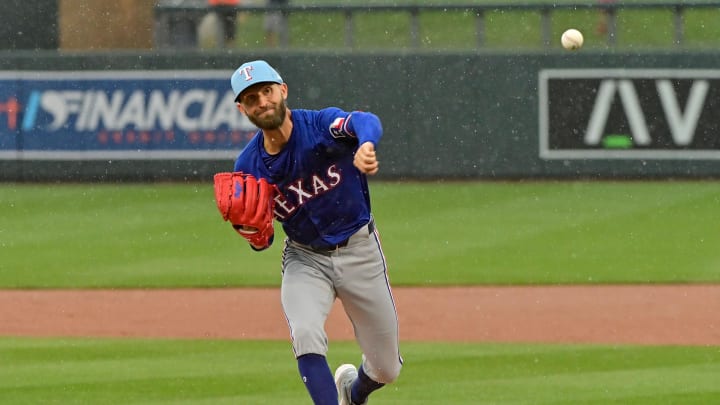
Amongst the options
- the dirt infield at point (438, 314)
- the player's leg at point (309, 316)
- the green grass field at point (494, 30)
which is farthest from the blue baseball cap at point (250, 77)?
the green grass field at point (494, 30)

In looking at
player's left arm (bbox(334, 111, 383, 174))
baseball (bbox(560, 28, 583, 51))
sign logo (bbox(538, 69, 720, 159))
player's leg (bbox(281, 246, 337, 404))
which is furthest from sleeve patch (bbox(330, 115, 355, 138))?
sign logo (bbox(538, 69, 720, 159))

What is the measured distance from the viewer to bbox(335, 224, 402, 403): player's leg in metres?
6.47

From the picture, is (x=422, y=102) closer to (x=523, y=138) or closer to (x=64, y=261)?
(x=523, y=138)

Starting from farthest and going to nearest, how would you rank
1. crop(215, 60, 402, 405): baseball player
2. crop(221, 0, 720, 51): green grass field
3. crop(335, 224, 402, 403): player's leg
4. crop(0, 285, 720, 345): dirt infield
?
crop(221, 0, 720, 51): green grass field
crop(0, 285, 720, 345): dirt infield
crop(335, 224, 402, 403): player's leg
crop(215, 60, 402, 405): baseball player

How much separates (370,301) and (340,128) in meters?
0.81

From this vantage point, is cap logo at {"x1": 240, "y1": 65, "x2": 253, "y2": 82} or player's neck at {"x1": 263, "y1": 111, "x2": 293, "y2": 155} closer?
cap logo at {"x1": 240, "y1": 65, "x2": 253, "y2": 82}

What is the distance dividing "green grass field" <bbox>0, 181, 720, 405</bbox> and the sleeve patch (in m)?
1.61

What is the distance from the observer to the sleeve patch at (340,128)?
246 inches

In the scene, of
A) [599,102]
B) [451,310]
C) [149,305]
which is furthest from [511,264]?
[599,102]

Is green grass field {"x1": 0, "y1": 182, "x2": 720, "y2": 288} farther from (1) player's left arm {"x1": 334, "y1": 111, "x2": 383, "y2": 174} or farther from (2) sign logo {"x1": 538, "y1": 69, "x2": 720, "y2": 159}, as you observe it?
(1) player's left arm {"x1": 334, "y1": 111, "x2": 383, "y2": 174}

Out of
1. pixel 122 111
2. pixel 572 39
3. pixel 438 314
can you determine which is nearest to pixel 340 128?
pixel 438 314

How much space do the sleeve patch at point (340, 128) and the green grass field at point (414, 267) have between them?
5.27 ft

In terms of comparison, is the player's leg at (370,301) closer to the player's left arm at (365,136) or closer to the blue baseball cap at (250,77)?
the player's left arm at (365,136)

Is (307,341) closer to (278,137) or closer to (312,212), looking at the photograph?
(312,212)
